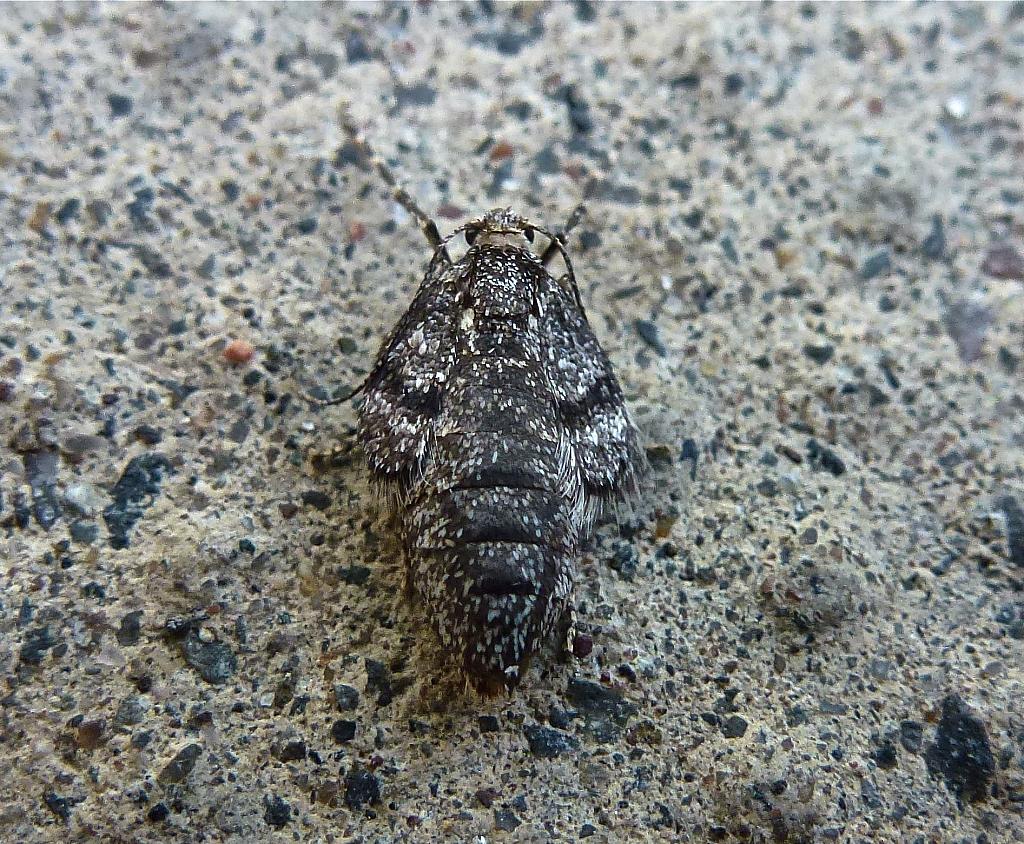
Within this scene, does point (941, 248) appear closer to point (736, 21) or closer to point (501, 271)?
point (736, 21)

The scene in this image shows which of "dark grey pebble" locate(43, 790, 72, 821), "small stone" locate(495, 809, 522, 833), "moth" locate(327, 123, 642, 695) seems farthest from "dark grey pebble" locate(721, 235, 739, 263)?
"dark grey pebble" locate(43, 790, 72, 821)

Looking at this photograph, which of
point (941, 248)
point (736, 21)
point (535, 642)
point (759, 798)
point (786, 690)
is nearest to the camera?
point (535, 642)

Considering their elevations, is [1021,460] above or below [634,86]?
below

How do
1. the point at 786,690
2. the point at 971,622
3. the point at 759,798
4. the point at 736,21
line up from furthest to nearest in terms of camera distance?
the point at 736,21 < the point at 971,622 < the point at 786,690 < the point at 759,798

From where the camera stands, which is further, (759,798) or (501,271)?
(501,271)

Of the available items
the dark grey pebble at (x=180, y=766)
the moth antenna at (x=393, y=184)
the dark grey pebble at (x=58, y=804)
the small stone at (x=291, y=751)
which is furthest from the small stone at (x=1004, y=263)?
the dark grey pebble at (x=58, y=804)

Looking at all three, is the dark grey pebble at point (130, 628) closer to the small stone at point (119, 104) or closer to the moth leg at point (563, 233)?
the moth leg at point (563, 233)

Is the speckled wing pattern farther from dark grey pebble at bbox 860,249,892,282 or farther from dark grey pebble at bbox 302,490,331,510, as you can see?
dark grey pebble at bbox 860,249,892,282

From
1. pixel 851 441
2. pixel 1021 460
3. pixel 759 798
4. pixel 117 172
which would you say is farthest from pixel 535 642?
pixel 117 172
